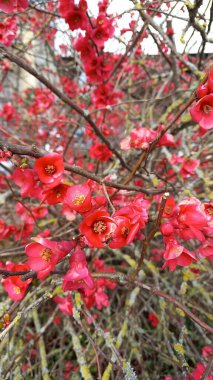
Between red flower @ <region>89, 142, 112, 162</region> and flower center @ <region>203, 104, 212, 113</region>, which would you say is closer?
flower center @ <region>203, 104, 212, 113</region>

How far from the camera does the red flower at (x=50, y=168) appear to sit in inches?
35.7

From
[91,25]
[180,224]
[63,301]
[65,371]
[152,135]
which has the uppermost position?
[91,25]

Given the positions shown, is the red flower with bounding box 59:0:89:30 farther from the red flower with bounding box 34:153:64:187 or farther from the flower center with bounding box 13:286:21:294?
the flower center with bounding box 13:286:21:294

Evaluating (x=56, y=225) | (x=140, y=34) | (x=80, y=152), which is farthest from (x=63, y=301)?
(x=80, y=152)

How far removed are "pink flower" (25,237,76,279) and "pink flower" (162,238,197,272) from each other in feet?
0.87

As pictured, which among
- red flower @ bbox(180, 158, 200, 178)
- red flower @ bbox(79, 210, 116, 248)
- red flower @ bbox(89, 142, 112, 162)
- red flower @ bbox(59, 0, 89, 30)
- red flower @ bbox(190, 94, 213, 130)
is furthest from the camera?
red flower @ bbox(89, 142, 112, 162)

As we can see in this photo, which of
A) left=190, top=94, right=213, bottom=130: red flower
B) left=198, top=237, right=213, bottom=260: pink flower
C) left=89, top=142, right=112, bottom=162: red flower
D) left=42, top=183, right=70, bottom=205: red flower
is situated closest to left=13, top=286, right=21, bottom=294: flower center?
left=42, top=183, right=70, bottom=205: red flower

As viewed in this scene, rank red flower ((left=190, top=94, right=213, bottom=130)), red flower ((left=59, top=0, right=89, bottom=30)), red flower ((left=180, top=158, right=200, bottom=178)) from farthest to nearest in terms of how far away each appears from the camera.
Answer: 1. red flower ((left=180, top=158, right=200, bottom=178))
2. red flower ((left=59, top=0, right=89, bottom=30))
3. red flower ((left=190, top=94, right=213, bottom=130))

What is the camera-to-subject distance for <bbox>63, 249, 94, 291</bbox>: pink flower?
2.96 feet

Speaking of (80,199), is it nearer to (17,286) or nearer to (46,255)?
(46,255)

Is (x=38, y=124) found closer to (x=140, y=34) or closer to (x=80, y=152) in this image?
(x=80, y=152)

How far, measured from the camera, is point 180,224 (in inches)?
39.4

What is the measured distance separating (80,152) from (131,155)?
5.06 ft

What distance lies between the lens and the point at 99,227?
2.97 ft
